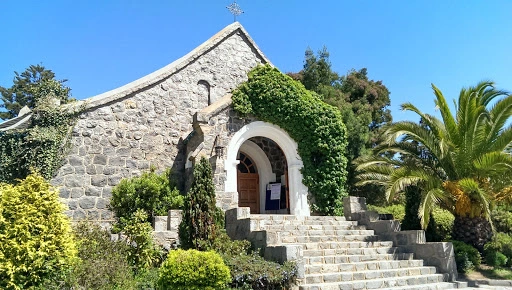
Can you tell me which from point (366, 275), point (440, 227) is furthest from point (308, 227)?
point (440, 227)

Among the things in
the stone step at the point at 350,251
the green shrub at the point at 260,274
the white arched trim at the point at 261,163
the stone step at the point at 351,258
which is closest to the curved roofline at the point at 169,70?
the white arched trim at the point at 261,163

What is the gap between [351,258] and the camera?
9883 mm

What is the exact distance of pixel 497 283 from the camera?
9.95 m

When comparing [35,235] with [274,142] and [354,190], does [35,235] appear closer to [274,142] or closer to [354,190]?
[274,142]

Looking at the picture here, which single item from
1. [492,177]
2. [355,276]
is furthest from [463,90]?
[355,276]

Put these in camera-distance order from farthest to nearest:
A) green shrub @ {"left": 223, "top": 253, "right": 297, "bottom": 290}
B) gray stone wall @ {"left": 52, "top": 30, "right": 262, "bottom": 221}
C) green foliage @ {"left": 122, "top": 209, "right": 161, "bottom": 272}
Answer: gray stone wall @ {"left": 52, "top": 30, "right": 262, "bottom": 221} < green foliage @ {"left": 122, "top": 209, "right": 161, "bottom": 272} < green shrub @ {"left": 223, "top": 253, "right": 297, "bottom": 290}

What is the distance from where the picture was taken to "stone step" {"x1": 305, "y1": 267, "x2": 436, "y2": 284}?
8.81m

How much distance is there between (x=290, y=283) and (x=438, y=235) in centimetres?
617

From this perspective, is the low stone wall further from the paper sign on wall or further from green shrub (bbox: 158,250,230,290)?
green shrub (bbox: 158,250,230,290)

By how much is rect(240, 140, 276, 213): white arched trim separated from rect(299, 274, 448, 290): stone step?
6.81 m

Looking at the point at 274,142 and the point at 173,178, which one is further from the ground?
the point at 274,142

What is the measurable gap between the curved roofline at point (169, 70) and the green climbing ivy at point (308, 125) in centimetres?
232

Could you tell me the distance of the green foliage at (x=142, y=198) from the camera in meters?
11.8

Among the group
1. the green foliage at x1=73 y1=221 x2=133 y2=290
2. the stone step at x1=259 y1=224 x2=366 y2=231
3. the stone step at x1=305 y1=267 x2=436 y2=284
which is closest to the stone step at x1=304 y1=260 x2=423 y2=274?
the stone step at x1=305 y1=267 x2=436 y2=284
